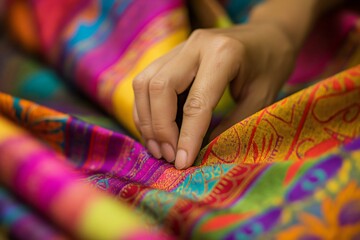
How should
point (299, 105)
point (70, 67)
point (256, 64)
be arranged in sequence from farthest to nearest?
point (70, 67)
point (256, 64)
point (299, 105)

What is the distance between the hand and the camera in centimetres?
49

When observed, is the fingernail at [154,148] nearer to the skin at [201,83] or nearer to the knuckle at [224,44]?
the skin at [201,83]

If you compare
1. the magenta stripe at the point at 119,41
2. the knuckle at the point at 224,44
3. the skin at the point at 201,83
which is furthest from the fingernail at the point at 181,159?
the magenta stripe at the point at 119,41

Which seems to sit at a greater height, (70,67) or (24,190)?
(24,190)

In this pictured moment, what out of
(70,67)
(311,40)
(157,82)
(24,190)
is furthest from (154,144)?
(311,40)

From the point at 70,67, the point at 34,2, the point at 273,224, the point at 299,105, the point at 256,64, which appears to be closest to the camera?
the point at 273,224

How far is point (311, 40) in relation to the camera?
807mm

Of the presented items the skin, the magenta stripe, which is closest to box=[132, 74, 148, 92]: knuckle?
the skin

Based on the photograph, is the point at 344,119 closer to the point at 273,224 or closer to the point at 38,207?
the point at 273,224

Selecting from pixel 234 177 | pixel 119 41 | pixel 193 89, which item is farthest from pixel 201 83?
pixel 119 41

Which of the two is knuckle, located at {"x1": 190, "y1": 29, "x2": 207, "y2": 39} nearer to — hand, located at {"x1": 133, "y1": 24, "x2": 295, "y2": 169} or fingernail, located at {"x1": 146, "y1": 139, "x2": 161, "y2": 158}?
hand, located at {"x1": 133, "y1": 24, "x2": 295, "y2": 169}

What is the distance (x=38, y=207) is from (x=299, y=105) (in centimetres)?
26

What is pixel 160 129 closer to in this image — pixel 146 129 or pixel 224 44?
pixel 146 129

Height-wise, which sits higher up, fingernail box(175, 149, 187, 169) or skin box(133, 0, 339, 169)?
skin box(133, 0, 339, 169)
